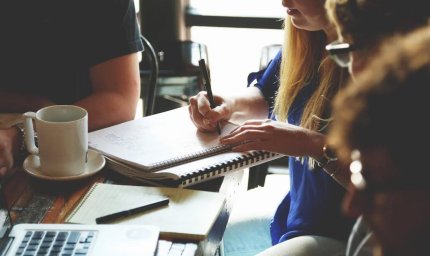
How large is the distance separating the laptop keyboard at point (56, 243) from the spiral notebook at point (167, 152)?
251 mm

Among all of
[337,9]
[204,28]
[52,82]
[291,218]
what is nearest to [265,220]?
[291,218]

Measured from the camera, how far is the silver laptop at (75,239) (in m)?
0.88

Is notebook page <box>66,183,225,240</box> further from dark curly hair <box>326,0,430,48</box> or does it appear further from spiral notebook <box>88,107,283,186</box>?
dark curly hair <box>326,0,430,48</box>

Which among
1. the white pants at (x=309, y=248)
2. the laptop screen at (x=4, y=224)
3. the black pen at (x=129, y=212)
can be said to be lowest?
the white pants at (x=309, y=248)

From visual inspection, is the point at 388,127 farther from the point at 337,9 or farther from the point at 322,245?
the point at 322,245

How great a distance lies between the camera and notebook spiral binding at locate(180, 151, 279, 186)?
113 cm

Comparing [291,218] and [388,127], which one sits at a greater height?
[388,127]

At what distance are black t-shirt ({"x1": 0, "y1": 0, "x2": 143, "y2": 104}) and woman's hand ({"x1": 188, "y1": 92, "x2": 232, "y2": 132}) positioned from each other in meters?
0.29

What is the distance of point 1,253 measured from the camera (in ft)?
2.87

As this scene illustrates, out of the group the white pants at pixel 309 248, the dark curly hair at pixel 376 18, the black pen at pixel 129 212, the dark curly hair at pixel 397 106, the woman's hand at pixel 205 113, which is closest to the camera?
the dark curly hair at pixel 397 106

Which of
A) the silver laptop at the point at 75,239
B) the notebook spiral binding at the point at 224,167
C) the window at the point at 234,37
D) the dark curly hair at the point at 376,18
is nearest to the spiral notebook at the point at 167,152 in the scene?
the notebook spiral binding at the point at 224,167

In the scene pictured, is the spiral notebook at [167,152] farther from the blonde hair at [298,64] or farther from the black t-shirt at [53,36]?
the black t-shirt at [53,36]

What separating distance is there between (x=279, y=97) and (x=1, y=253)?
0.86 m

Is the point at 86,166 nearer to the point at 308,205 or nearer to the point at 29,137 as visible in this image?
the point at 29,137
